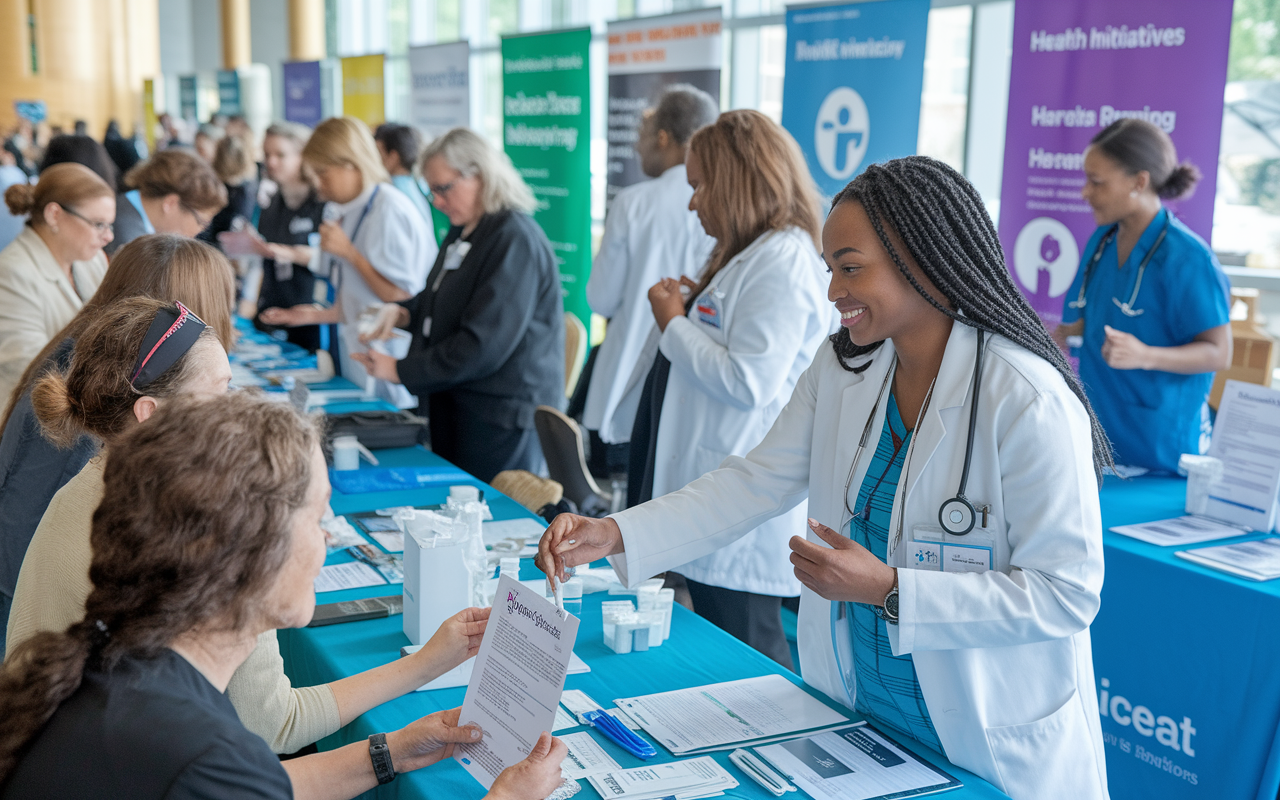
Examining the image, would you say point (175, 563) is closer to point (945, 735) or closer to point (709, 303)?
point (945, 735)

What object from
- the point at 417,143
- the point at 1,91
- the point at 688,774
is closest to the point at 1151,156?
the point at 688,774

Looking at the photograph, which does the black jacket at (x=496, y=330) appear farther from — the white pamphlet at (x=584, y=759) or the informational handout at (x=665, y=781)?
the informational handout at (x=665, y=781)

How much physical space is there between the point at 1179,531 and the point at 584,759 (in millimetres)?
1991

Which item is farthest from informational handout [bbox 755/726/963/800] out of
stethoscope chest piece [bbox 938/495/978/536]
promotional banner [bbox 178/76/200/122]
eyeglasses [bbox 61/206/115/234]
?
promotional banner [bbox 178/76/200/122]

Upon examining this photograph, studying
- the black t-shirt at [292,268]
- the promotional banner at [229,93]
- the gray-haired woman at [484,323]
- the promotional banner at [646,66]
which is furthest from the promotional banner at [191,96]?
the gray-haired woman at [484,323]

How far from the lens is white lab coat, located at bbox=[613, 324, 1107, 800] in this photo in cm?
141

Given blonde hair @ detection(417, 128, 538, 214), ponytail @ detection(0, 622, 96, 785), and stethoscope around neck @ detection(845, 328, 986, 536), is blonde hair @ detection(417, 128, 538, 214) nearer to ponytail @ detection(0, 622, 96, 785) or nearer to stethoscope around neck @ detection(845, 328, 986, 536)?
stethoscope around neck @ detection(845, 328, 986, 536)

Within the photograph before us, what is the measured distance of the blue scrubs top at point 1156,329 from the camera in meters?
3.15

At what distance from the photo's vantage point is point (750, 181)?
8.72 feet

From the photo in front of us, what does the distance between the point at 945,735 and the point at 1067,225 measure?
2.94 m

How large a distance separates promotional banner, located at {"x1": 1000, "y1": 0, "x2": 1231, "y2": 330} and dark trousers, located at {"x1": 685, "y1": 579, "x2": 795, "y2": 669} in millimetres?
1737

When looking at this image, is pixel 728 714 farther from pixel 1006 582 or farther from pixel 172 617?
pixel 172 617

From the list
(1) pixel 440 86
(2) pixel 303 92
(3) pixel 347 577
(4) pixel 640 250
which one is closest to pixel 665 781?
(3) pixel 347 577

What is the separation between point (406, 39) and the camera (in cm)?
1137
